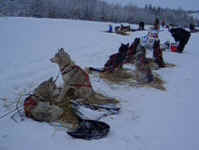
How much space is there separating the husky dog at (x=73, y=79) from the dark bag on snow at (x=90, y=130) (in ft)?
2.84

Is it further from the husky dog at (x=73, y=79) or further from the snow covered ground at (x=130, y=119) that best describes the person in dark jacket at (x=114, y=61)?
the husky dog at (x=73, y=79)

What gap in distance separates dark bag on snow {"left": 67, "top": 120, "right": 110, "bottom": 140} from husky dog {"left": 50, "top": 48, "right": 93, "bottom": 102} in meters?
0.87

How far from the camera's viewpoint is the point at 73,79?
407cm

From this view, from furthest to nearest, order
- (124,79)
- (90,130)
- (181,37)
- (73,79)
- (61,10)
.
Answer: (61,10) < (181,37) < (124,79) < (73,79) < (90,130)

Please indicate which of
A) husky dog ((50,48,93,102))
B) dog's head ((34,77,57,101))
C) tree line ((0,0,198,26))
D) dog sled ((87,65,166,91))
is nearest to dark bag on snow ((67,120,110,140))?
husky dog ((50,48,93,102))

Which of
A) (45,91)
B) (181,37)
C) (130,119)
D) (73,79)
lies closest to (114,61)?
(73,79)

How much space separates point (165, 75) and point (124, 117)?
4057 millimetres

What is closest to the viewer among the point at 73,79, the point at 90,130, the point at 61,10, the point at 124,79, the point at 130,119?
the point at 90,130

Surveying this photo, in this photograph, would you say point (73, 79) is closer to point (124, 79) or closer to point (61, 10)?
point (124, 79)

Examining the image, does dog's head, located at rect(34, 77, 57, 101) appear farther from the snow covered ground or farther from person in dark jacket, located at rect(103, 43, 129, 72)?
person in dark jacket, located at rect(103, 43, 129, 72)

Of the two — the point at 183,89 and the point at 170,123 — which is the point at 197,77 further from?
the point at 170,123

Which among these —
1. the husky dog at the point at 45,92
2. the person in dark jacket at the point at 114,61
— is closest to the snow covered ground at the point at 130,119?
the husky dog at the point at 45,92

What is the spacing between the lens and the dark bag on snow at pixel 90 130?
3.18 metres

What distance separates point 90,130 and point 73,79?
122 centimetres
